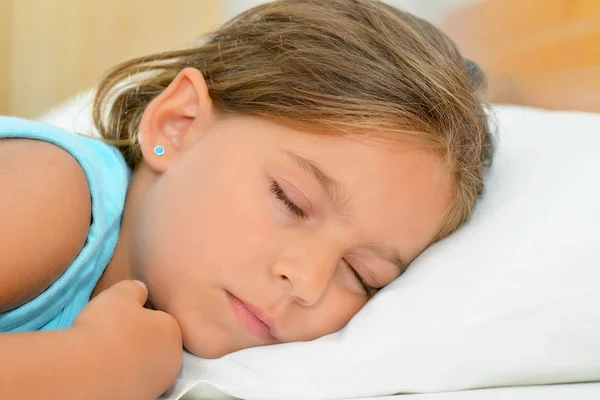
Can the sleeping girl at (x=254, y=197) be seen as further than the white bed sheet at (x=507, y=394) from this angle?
Yes

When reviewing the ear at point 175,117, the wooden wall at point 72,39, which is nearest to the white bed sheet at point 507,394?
the ear at point 175,117

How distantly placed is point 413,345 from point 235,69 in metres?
0.54

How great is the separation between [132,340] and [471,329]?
392mm

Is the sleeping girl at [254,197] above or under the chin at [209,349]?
above

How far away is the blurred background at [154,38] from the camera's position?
4.83ft

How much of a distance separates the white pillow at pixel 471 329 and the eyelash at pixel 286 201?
0.15 m

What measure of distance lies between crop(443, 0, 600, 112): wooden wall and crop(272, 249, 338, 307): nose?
78 centimetres

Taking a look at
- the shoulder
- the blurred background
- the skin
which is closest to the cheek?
the skin

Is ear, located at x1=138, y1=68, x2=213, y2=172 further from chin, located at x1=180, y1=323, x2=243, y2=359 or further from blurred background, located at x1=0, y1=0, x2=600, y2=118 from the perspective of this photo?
blurred background, located at x1=0, y1=0, x2=600, y2=118

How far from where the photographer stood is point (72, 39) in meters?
2.17

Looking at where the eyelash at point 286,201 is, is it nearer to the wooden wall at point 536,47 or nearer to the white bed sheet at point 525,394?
the white bed sheet at point 525,394

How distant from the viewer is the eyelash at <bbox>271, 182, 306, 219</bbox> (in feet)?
3.03

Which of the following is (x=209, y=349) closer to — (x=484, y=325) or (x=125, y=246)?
(x=125, y=246)

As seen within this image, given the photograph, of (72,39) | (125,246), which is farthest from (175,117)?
(72,39)
